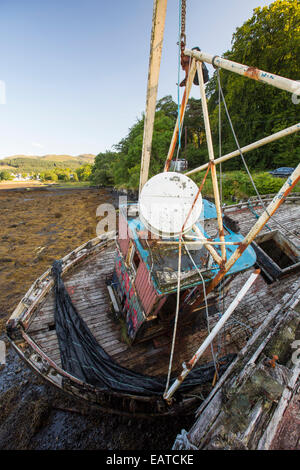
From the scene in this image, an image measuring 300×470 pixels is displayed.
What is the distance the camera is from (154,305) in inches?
216

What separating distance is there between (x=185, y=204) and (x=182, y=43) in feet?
12.9

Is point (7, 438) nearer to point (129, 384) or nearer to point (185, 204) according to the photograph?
point (129, 384)

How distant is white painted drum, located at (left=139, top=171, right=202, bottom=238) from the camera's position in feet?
15.0

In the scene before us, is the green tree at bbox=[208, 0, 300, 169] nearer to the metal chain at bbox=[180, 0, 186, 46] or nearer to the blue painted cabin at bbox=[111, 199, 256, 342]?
the blue painted cabin at bbox=[111, 199, 256, 342]

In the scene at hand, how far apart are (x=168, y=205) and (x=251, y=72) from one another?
294 cm

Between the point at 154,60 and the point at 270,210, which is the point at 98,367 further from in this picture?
the point at 154,60

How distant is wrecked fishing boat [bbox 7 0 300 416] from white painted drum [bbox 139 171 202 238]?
0.03 metres

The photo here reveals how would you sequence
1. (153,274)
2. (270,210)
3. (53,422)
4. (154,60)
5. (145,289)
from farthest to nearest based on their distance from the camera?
(53,422) < (145,289) < (153,274) < (154,60) < (270,210)

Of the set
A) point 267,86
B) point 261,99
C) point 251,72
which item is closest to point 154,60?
point 251,72

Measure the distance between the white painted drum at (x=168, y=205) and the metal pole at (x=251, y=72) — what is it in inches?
90.1

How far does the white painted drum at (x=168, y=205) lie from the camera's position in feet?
15.0

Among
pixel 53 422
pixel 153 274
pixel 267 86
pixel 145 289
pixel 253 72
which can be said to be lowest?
pixel 53 422

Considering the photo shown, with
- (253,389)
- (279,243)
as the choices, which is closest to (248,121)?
(279,243)

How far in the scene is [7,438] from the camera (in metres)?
6.62
